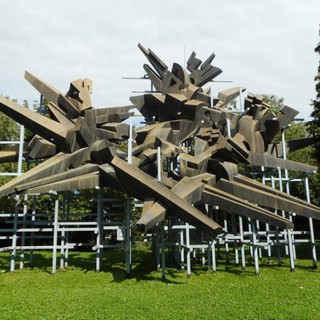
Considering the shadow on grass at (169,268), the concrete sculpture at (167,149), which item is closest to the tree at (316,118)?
the concrete sculpture at (167,149)

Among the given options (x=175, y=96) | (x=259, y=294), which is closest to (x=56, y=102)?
(x=175, y=96)

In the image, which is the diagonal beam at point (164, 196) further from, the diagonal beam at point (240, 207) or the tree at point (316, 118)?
the tree at point (316, 118)

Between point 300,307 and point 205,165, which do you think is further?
point 205,165

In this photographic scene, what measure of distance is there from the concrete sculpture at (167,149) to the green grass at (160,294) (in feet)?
5.69

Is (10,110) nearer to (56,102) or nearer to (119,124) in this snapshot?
(56,102)

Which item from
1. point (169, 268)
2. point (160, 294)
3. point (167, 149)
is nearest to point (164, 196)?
point (160, 294)

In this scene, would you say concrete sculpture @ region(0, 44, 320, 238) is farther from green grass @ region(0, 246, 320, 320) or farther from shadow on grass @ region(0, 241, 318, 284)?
shadow on grass @ region(0, 241, 318, 284)

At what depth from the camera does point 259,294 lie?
9.18m

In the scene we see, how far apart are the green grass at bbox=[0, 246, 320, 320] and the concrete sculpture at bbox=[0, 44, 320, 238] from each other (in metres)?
1.73

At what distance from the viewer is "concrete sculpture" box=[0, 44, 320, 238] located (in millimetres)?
11383

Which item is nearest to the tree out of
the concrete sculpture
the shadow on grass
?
the concrete sculpture

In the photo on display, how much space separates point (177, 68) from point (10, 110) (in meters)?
7.18

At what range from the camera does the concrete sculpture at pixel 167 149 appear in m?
11.4

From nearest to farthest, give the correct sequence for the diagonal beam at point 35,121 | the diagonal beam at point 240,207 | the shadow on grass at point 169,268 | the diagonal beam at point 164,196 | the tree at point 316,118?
A: the diagonal beam at point 164,196 < the diagonal beam at point 240,207 < the shadow on grass at point 169,268 < the diagonal beam at point 35,121 < the tree at point 316,118
